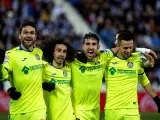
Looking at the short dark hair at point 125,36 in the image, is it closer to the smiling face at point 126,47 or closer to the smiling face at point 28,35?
the smiling face at point 126,47

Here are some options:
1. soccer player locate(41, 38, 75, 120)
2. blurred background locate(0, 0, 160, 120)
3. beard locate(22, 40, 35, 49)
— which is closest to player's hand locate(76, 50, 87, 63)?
soccer player locate(41, 38, 75, 120)

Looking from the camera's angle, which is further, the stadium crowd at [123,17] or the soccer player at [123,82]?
the stadium crowd at [123,17]

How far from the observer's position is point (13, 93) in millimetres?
10945

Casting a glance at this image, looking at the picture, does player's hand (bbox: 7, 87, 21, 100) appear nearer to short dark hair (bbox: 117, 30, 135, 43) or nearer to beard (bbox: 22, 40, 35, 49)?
beard (bbox: 22, 40, 35, 49)

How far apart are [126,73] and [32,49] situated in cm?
189

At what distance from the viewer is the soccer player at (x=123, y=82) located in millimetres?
12188

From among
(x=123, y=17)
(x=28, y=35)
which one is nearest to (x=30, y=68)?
(x=28, y=35)

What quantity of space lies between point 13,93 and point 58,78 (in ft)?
3.23

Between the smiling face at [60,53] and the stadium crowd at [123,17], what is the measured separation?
1293 cm

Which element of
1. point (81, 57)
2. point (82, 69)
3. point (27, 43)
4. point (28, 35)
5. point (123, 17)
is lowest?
point (82, 69)

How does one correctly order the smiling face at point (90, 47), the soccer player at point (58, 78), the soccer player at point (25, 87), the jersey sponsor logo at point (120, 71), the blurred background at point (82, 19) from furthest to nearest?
the blurred background at point (82, 19), the jersey sponsor logo at point (120, 71), the smiling face at point (90, 47), the soccer player at point (58, 78), the soccer player at point (25, 87)

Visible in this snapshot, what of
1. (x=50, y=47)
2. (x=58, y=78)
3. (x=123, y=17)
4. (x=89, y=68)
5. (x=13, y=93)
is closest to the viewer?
(x=13, y=93)

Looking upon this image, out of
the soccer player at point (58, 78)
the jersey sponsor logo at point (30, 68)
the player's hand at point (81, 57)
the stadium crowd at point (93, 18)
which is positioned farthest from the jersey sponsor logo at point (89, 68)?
the stadium crowd at point (93, 18)

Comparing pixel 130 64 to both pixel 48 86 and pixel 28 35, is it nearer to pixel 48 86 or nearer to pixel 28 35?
pixel 48 86
